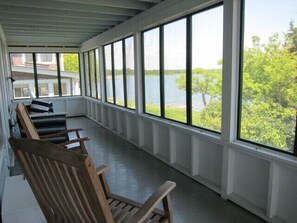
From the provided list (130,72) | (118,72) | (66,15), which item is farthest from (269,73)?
(118,72)

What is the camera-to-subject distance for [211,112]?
3.18m

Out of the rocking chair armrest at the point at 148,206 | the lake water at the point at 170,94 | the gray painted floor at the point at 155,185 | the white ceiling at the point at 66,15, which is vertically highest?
the white ceiling at the point at 66,15

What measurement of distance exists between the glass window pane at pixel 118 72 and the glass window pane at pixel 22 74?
402cm

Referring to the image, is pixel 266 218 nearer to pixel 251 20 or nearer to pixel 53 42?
pixel 251 20

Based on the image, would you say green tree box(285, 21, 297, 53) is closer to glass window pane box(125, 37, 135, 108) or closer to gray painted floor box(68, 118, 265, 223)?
gray painted floor box(68, 118, 265, 223)

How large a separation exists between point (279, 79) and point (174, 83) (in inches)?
69.6

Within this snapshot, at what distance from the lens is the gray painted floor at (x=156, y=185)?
2.56m

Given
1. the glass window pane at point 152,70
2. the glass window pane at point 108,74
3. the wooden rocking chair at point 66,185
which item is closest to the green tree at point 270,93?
the wooden rocking chair at point 66,185

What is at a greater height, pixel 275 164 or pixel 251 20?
pixel 251 20

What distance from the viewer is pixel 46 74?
8.80 meters

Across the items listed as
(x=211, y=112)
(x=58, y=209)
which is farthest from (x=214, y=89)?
(x=58, y=209)

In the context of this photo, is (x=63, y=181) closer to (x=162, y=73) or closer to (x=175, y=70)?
(x=175, y=70)

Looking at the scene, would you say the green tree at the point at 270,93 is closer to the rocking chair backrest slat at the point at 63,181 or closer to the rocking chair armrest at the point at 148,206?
the rocking chair armrest at the point at 148,206

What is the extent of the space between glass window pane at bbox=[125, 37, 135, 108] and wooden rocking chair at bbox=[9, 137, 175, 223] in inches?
148
